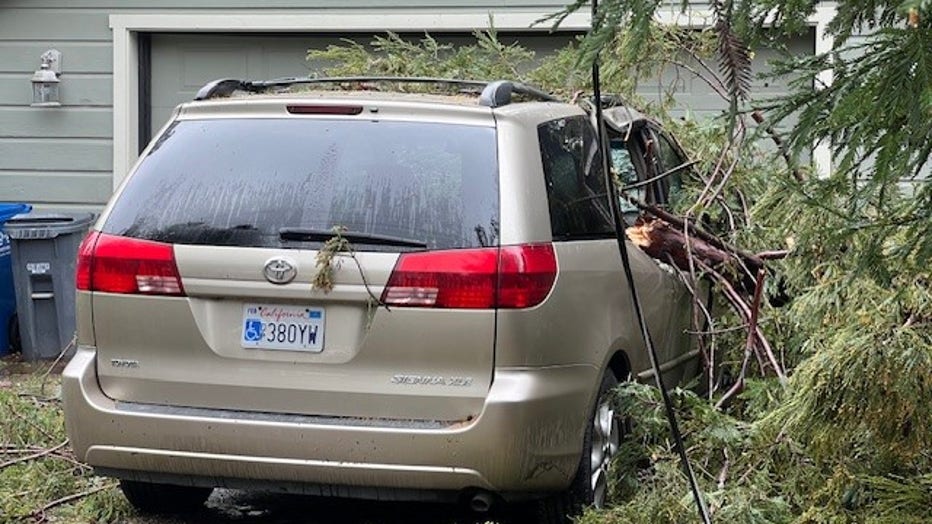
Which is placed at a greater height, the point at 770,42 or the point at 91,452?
the point at 770,42

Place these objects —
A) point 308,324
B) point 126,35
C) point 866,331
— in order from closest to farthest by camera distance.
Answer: point 866,331, point 308,324, point 126,35

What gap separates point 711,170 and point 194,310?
9.66 feet

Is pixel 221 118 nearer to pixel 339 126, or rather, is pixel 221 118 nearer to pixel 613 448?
pixel 339 126

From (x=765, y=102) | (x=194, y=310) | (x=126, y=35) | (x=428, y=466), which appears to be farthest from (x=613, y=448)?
(x=126, y=35)

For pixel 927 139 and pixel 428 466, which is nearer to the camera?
pixel 927 139

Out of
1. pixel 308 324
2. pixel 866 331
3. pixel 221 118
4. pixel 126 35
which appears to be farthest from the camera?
pixel 126 35

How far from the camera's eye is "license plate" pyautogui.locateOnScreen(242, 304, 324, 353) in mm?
4402

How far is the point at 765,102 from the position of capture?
3.39 m

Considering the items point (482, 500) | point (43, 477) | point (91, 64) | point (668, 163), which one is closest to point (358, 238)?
point (482, 500)

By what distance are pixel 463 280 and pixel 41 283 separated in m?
5.83

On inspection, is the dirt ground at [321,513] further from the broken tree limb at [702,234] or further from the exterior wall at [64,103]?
the exterior wall at [64,103]

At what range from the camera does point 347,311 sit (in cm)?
438

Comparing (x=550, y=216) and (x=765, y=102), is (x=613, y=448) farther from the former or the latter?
(x=765, y=102)

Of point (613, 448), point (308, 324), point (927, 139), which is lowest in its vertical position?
point (613, 448)
